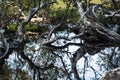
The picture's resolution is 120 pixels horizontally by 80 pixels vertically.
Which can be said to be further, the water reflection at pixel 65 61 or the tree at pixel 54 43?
the tree at pixel 54 43

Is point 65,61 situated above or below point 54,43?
above

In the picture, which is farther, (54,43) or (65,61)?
(54,43)

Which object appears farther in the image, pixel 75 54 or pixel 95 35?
pixel 95 35

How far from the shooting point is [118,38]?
18.2 meters

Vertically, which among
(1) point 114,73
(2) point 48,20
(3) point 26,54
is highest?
(1) point 114,73

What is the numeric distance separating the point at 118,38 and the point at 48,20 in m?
9.63

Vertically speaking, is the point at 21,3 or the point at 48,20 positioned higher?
the point at 21,3

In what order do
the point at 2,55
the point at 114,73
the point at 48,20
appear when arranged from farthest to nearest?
the point at 48,20
the point at 2,55
the point at 114,73

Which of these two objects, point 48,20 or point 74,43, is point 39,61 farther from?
point 48,20

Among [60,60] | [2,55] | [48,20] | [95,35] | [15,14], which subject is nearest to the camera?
[2,55]

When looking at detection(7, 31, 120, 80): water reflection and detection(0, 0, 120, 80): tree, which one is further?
detection(0, 0, 120, 80): tree

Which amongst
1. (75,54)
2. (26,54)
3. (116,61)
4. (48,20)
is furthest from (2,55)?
(48,20)

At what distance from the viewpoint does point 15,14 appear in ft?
77.3

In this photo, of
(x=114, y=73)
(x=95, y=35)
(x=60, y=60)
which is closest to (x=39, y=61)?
(x=60, y=60)
